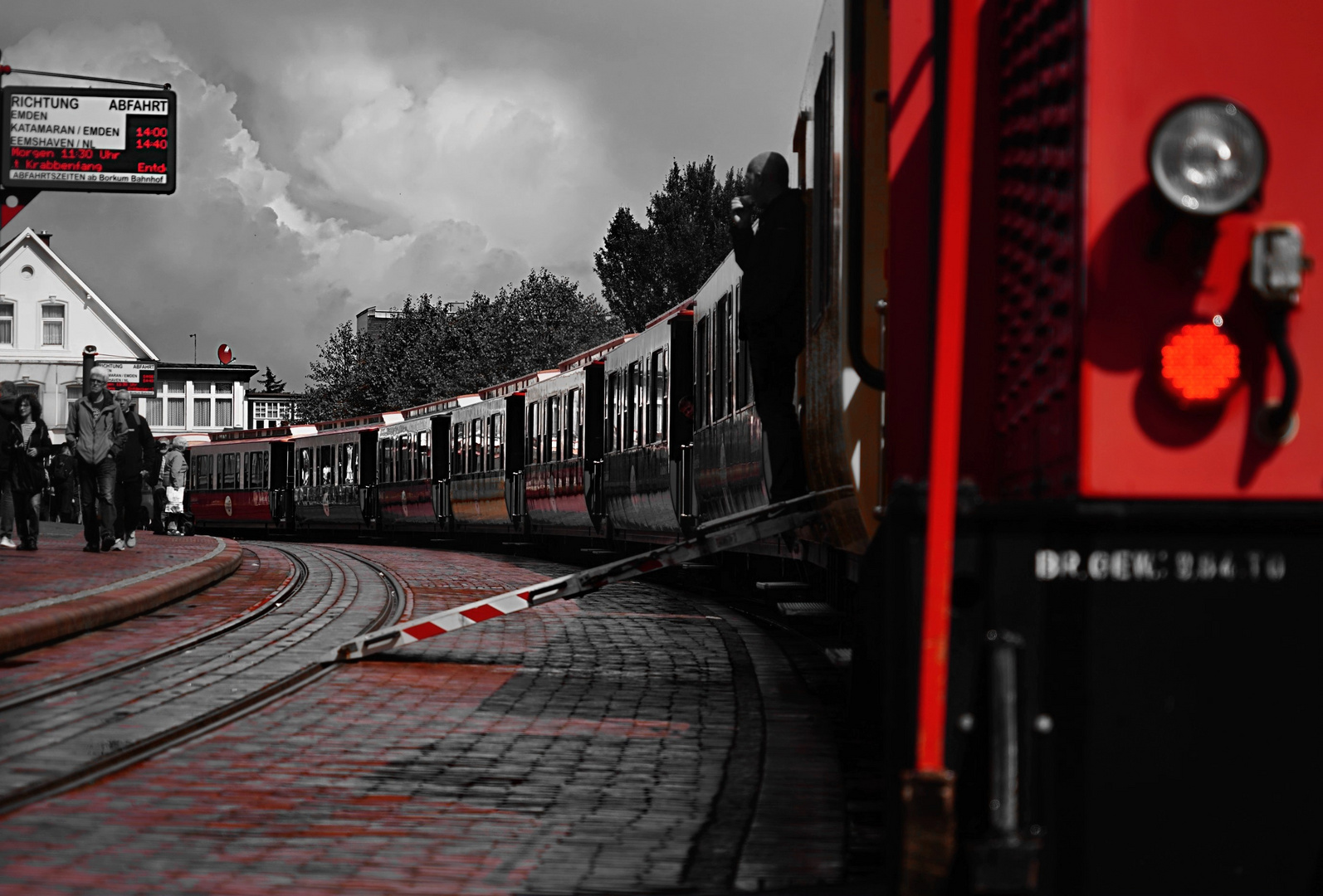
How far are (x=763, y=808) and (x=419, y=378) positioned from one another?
83617mm

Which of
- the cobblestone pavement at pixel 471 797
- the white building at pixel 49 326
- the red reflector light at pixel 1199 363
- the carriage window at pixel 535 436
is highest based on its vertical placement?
the white building at pixel 49 326

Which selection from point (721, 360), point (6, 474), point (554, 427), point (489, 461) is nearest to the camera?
point (721, 360)

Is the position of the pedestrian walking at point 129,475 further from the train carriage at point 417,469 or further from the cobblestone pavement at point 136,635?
the train carriage at point 417,469

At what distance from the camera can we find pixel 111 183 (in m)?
21.2

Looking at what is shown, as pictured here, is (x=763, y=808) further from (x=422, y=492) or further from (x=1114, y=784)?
(x=422, y=492)

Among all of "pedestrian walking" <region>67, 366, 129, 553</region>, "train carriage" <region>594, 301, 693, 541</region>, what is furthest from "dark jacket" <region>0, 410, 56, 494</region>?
"train carriage" <region>594, 301, 693, 541</region>

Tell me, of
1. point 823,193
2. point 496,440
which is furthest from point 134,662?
point 496,440

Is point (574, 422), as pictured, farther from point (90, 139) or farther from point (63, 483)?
point (63, 483)

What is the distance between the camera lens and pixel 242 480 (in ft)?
161

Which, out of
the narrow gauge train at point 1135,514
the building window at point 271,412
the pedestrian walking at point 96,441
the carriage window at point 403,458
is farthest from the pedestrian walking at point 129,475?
the building window at point 271,412

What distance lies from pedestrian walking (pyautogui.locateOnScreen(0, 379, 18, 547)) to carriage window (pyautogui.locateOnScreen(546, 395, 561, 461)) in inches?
400

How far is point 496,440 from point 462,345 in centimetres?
5754

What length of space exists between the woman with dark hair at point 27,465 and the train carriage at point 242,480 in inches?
1105

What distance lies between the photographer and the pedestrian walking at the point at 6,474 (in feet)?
55.8
